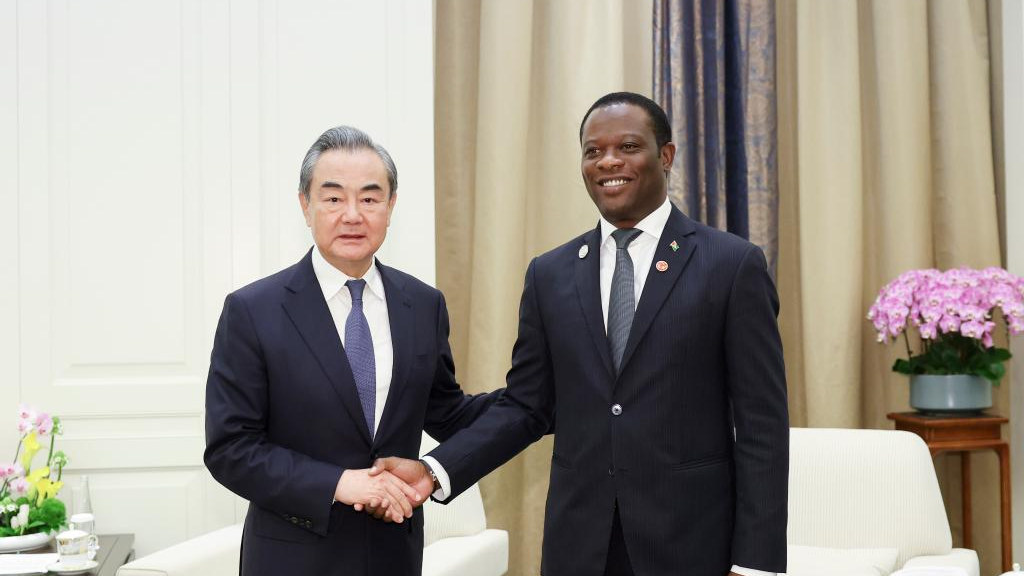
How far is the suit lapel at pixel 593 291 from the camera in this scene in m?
1.87

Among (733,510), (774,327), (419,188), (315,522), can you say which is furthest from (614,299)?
(419,188)

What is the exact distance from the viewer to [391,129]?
340 centimetres

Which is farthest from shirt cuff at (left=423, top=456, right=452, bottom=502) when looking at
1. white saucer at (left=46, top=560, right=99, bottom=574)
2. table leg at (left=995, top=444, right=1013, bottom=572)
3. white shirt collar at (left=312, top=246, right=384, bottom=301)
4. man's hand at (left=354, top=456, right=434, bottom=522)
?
table leg at (left=995, top=444, right=1013, bottom=572)

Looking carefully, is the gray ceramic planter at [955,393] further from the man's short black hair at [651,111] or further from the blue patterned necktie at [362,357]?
the blue patterned necktie at [362,357]

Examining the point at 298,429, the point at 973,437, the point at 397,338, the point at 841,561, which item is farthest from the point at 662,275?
the point at 973,437

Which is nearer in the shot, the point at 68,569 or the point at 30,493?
the point at 68,569

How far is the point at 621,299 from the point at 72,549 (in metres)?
1.74

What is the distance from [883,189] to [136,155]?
9.82ft

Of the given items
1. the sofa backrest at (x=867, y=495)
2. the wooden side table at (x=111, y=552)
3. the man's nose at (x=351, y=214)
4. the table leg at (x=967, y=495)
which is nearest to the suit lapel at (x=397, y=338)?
the man's nose at (x=351, y=214)

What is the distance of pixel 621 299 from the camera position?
1.91 meters

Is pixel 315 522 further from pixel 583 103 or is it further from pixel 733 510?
pixel 583 103

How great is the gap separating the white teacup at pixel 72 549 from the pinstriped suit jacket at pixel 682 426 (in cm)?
147

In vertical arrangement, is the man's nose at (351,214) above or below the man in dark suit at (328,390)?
above

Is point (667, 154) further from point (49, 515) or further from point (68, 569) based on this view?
point (49, 515)
